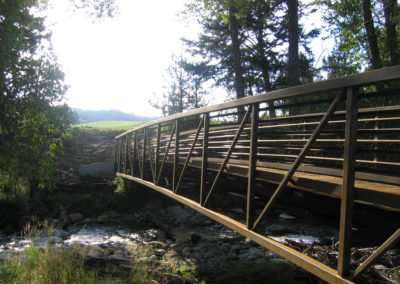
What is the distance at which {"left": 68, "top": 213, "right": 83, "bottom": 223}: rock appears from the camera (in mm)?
11111

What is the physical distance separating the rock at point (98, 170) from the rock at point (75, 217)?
4.28 meters

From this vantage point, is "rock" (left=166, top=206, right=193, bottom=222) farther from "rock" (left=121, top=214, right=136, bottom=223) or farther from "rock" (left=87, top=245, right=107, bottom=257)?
"rock" (left=87, top=245, right=107, bottom=257)

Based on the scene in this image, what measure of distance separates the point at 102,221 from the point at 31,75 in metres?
5.56

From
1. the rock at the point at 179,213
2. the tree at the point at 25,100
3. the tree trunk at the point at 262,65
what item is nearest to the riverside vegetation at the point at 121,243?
the rock at the point at 179,213

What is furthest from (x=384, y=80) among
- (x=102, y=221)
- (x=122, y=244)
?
(x=102, y=221)

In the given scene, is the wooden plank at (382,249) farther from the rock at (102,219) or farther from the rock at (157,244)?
the rock at (102,219)

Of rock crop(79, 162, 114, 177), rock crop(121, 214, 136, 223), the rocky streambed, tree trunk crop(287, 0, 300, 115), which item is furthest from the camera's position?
rock crop(79, 162, 114, 177)

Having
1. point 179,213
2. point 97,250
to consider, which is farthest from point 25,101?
point 179,213

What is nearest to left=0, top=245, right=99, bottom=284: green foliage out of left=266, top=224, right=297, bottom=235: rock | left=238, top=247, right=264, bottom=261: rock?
left=238, top=247, right=264, bottom=261: rock

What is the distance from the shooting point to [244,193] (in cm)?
635

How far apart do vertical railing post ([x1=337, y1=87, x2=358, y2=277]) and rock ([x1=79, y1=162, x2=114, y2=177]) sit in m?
14.3

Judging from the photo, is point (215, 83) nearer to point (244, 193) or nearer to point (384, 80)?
point (244, 193)

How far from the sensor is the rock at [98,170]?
1566 centimetres

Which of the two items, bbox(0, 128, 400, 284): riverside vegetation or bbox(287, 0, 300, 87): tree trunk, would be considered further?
bbox(287, 0, 300, 87): tree trunk
